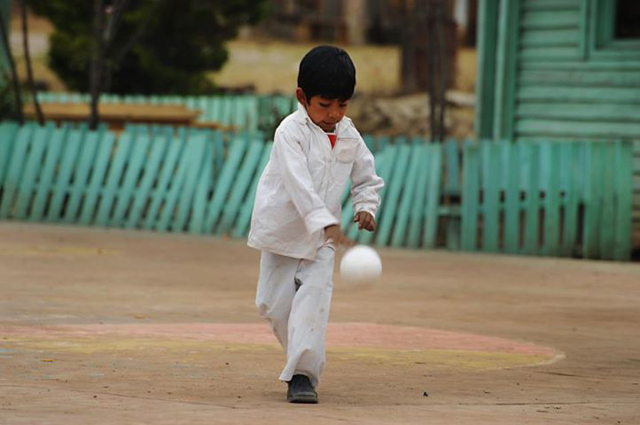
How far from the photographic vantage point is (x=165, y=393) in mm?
6250

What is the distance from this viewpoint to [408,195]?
49.0 feet

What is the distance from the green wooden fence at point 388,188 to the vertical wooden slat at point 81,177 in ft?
0.04

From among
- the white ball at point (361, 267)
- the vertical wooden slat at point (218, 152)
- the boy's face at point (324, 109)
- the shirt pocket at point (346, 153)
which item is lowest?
→ the vertical wooden slat at point (218, 152)

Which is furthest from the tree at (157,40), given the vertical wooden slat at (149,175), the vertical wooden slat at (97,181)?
the vertical wooden slat at (149,175)

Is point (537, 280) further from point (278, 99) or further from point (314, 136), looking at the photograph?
point (278, 99)

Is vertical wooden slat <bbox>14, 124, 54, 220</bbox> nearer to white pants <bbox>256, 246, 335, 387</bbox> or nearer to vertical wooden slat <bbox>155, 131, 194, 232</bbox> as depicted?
vertical wooden slat <bbox>155, 131, 194, 232</bbox>

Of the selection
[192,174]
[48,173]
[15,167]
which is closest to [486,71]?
[192,174]

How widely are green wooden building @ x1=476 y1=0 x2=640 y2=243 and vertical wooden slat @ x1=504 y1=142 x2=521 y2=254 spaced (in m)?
1.88

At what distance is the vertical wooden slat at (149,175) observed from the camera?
1612 centimetres

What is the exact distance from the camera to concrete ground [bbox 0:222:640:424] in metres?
6.03

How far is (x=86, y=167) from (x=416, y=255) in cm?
435

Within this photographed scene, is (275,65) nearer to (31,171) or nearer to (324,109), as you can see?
(31,171)

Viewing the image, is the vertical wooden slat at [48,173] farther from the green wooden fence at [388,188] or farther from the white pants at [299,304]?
the white pants at [299,304]

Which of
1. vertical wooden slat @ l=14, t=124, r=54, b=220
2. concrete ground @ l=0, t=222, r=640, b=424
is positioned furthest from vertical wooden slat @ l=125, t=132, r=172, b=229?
concrete ground @ l=0, t=222, r=640, b=424
